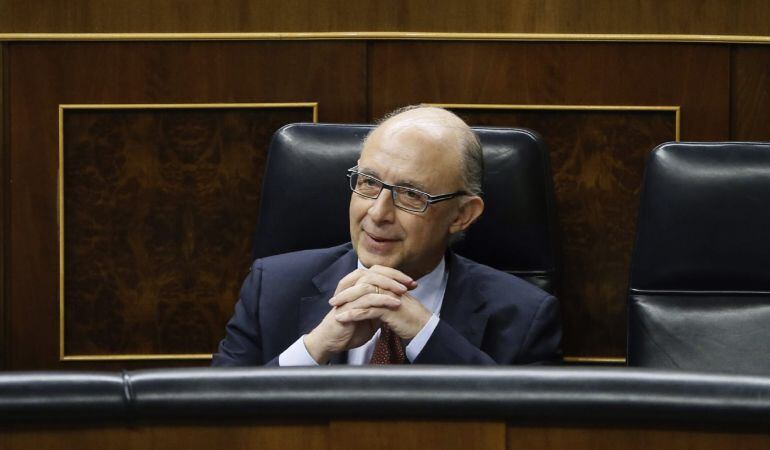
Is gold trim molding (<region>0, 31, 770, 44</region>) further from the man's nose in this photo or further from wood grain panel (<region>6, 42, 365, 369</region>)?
the man's nose

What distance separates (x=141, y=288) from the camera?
2.08 m

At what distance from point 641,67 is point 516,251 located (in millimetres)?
750

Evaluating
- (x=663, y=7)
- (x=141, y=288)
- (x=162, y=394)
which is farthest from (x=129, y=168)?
(x=162, y=394)

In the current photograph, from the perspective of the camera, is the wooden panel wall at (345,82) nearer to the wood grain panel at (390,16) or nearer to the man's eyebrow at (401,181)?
the wood grain panel at (390,16)

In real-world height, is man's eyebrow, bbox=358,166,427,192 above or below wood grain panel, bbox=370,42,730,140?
below

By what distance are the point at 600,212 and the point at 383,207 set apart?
80 centimetres

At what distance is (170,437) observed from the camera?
0.67m

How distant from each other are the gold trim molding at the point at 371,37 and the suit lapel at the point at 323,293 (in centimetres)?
76

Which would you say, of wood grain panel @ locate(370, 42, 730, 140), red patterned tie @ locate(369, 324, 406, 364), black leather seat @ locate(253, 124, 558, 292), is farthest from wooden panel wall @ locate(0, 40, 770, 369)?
red patterned tie @ locate(369, 324, 406, 364)

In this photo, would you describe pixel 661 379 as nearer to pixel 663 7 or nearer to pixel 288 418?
pixel 288 418

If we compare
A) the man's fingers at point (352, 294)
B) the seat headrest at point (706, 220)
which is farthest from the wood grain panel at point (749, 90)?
the man's fingers at point (352, 294)

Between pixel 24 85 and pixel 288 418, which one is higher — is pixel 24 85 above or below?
above

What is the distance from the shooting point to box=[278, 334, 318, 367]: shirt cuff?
127 centimetres

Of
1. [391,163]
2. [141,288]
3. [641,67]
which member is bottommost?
[141,288]
